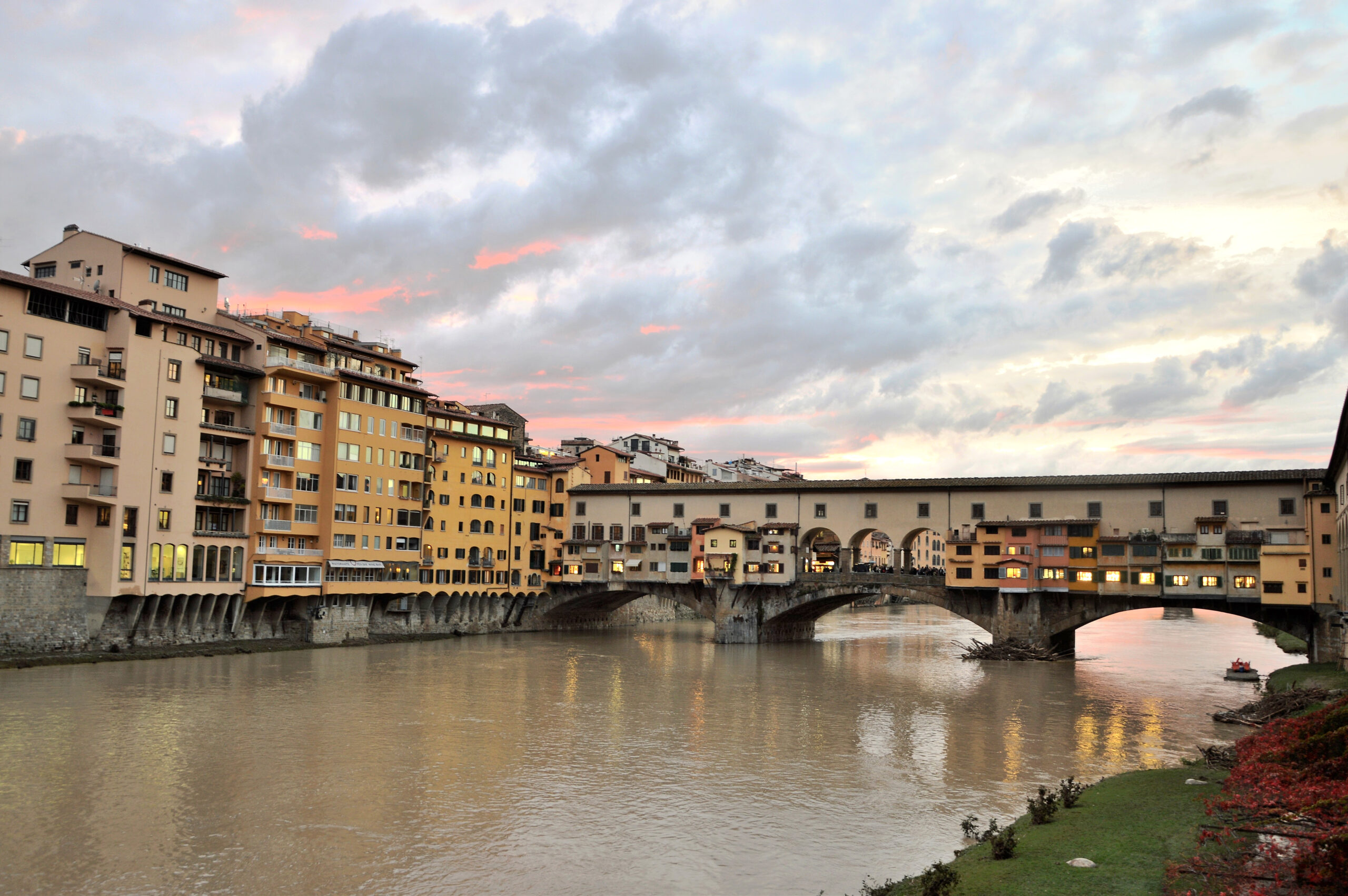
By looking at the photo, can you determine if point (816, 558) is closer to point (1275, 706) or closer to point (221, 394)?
point (221, 394)

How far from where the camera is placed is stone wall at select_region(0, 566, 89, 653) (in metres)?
50.1

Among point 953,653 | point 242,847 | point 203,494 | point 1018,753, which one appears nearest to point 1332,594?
point 953,653

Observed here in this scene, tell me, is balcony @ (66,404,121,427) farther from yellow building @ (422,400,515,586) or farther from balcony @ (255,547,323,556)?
yellow building @ (422,400,515,586)

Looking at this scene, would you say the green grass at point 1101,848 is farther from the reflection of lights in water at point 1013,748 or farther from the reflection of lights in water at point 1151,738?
the reflection of lights in water at point 1151,738

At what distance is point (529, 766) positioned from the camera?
3188 cm

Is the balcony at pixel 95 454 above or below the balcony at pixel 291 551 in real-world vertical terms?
above

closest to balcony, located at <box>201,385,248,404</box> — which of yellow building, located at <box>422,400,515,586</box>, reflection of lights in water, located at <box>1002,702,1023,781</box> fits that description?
yellow building, located at <box>422,400,515,586</box>

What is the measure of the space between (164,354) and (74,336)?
4.98m

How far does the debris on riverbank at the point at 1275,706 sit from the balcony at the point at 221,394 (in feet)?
190

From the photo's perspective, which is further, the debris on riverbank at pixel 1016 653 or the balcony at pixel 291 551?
the debris on riverbank at pixel 1016 653

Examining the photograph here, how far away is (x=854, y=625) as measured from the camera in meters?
111

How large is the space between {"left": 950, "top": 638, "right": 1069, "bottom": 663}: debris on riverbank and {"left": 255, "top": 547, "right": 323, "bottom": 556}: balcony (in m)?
46.6

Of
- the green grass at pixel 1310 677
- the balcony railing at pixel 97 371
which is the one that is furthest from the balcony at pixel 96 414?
the green grass at pixel 1310 677

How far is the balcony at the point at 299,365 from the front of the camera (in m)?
65.1
